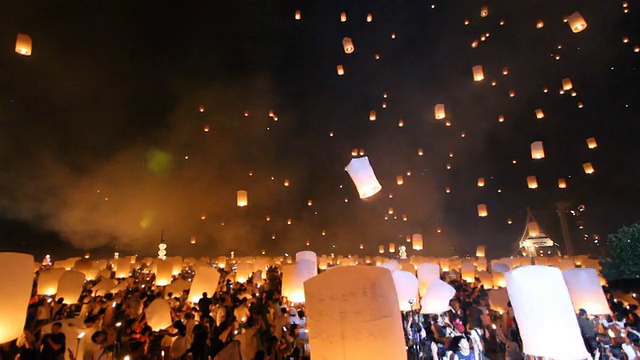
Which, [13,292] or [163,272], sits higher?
[163,272]

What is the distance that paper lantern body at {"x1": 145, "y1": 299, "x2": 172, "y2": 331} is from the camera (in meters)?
5.53

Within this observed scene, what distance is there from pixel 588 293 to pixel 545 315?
343 cm

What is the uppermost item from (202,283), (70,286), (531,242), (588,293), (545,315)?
(531,242)

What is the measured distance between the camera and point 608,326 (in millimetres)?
5918

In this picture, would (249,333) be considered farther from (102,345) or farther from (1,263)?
(1,263)

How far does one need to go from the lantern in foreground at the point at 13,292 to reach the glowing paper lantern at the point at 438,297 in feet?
17.5

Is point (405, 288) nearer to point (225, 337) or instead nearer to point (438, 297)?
point (438, 297)

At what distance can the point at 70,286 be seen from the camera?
7410mm

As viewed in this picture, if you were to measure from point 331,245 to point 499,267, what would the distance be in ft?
43.8

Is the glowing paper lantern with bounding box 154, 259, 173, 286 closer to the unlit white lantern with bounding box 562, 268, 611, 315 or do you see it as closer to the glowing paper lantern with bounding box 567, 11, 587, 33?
the unlit white lantern with bounding box 562, 268, 611, 315

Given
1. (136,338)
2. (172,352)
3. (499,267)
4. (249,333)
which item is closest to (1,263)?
(136,338)

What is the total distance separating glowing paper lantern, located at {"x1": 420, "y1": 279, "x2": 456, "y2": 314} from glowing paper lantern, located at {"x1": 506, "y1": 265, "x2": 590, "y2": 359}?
3.13 metres

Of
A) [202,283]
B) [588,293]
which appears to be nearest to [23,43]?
[202,283]

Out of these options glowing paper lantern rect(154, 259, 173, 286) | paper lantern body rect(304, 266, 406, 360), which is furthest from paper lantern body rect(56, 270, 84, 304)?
paper lantern body rect(304, 266, 406, 360)
